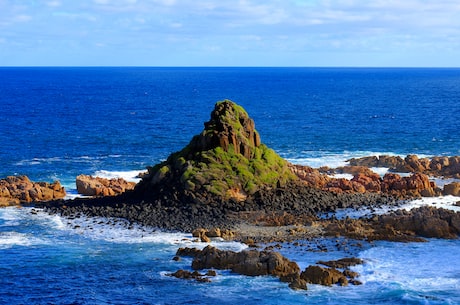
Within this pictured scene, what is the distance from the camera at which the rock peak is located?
66062 millimetres

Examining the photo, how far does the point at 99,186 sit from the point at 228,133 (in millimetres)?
14823

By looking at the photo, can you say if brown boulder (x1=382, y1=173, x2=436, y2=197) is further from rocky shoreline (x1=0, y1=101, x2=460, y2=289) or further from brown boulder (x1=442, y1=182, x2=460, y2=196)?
brown boulder (x1=442, y1=182, x2=460, y2=196)

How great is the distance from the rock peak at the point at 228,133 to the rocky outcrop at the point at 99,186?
9919 millimetres

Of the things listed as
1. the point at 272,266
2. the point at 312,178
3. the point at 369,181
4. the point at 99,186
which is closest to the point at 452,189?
the point at 369,181

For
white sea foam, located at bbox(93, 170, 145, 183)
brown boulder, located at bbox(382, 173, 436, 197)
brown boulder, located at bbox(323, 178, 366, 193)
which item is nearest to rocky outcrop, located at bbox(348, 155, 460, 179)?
brown boulder, located at bbox(382, 173, 436, 197)

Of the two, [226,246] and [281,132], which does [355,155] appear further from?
[226,246]

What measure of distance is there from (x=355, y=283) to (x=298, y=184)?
23.9 metres

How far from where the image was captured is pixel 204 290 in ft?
140

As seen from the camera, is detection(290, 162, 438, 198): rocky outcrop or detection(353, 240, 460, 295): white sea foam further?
detection(290, 162, 438, 198): rocky outcrop

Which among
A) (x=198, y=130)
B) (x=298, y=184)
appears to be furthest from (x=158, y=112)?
(x=298, y=184)

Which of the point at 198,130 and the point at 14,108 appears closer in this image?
the point at 198,130

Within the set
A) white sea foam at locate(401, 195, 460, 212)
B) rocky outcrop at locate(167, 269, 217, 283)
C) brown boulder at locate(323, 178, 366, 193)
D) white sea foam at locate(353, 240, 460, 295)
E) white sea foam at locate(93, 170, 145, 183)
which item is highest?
brown boulder at locate(323, 178, 366, 193)

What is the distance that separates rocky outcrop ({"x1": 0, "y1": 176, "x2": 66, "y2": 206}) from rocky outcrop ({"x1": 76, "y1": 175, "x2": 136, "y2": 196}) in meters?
1.94

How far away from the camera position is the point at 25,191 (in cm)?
6756
